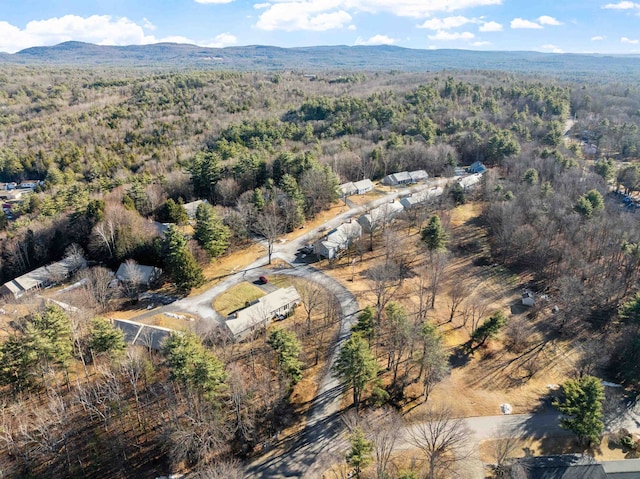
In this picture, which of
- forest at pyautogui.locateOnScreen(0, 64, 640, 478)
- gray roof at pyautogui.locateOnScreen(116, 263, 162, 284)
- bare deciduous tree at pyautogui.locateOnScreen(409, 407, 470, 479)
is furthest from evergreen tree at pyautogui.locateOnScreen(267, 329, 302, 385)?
gray roof at pyautogui.locateOnScreen(116, 263, 162, 284)

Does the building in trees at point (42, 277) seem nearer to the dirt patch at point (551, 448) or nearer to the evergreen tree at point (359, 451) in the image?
the evergreen tree at point (359, 451)

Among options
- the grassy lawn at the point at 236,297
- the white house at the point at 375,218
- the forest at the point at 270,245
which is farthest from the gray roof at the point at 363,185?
the grassy lawn at the point at 236,297

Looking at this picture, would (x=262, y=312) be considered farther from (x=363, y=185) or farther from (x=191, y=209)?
(x=363, y=185)

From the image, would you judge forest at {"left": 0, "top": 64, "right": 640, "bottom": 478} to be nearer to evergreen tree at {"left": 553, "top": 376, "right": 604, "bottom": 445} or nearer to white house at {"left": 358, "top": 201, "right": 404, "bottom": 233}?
white house at {"left": 358, "top": 201, "right": 404, "bottom": 233}

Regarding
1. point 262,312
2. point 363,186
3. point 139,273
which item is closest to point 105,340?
point 262,312

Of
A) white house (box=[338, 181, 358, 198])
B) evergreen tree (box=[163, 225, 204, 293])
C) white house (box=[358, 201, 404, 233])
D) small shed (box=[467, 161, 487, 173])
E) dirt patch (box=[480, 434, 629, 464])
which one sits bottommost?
dirt patch (box=[480, 434, 629, 464])

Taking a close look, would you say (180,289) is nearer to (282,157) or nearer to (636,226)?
(282,157)
